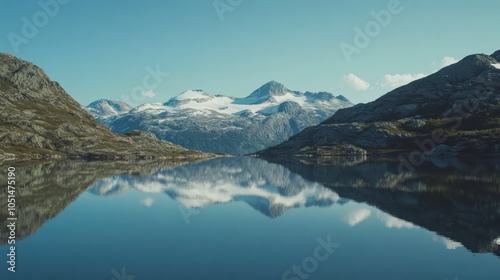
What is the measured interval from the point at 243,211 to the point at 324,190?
3146 cm

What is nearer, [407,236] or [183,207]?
[407,236]

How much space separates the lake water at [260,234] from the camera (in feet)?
102

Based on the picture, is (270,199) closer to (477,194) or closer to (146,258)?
(477,194)

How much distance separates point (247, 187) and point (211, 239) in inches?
2422

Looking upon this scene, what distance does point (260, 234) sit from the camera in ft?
148

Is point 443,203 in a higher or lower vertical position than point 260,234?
higher

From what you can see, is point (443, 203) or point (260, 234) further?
point (443, 203)

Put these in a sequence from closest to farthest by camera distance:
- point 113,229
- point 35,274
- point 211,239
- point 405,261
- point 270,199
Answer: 1. point 35,274
2. point 405,261
3. point 211,239
4. point 113,229
5. point 270,199

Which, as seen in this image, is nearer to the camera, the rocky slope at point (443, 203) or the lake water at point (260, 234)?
the lake water at point (260, 234)

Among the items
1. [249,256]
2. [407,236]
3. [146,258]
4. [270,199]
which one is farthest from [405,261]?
[270,199]

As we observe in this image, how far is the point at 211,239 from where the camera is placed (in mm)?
42375

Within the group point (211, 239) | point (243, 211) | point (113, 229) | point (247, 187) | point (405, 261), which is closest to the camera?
point (405, 261)

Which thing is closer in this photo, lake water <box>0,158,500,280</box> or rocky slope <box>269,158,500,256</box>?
lake water <box>0,158,500,280</box>

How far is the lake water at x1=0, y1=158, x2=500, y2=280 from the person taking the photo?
3111 centimetres
